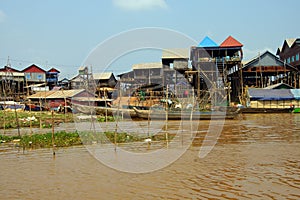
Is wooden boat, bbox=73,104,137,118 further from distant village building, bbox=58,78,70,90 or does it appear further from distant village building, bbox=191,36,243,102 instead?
distant village building, bbox=58,78,70,90

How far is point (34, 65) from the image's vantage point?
43531 mm

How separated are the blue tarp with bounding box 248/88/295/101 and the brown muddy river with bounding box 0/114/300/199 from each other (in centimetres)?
1897

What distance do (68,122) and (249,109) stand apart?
14366 mm

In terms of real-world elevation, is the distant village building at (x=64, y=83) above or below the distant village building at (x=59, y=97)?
above

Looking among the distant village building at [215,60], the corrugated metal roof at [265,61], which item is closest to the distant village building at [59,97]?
the distant village building at [215,60]

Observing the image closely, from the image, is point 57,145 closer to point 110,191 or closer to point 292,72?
A: point 110,191

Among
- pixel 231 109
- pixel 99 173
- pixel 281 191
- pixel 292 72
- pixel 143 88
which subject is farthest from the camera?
pixel 292 72

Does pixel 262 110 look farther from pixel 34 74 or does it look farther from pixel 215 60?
pixel 34 74

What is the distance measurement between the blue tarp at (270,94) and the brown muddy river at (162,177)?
1897 centimetres

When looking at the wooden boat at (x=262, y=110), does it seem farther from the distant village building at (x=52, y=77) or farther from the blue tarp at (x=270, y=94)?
the distant village building at (x=52, y=77)

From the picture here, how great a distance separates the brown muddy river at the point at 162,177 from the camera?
5738 mm

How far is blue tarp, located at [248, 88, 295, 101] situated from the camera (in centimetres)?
2809

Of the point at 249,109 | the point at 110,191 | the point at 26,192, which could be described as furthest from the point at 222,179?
the point at 249,109

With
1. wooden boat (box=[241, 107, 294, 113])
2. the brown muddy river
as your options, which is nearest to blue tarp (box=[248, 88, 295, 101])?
wooden boat (box=[241, 107, 294, 113])
